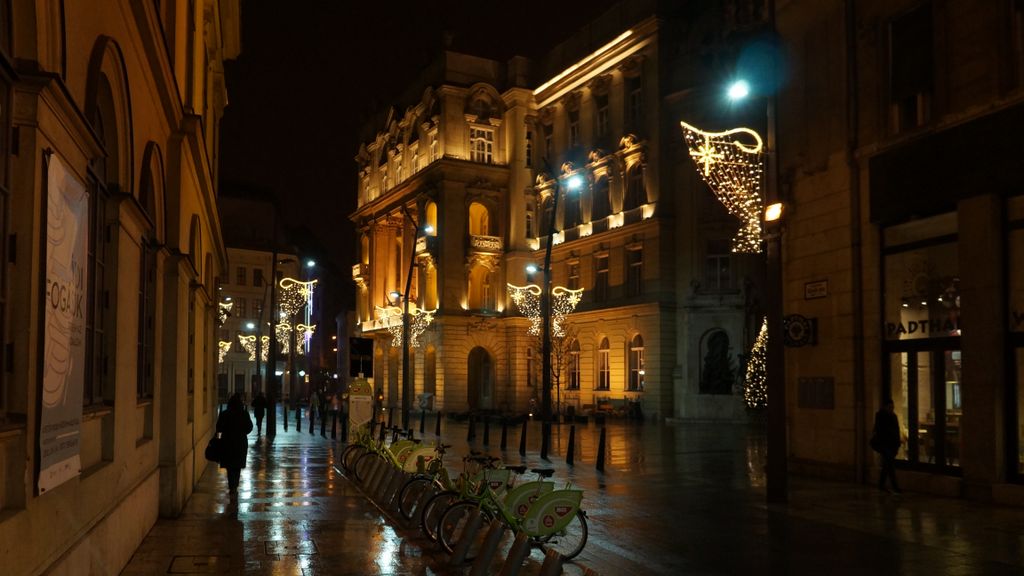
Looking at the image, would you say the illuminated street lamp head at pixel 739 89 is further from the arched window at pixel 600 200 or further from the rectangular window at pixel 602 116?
the rectangular window at pixel 602 116

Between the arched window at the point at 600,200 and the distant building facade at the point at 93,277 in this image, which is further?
the arched window at the point at 600,200

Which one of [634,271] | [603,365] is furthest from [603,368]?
[634,271]

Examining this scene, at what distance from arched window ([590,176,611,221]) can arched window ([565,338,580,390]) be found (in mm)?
7364

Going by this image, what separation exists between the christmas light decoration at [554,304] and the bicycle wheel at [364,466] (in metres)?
33.1

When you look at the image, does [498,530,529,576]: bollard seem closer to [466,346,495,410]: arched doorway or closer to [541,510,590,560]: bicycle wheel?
[541,510,590,560]: bicycle wheel

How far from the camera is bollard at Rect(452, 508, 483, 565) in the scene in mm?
10086

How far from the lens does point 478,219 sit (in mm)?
66125

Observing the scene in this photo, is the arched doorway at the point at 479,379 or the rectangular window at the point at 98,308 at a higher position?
the rectangular window at the point at 98,308

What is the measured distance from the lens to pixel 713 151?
69.6 ft

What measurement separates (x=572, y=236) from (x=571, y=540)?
150ft

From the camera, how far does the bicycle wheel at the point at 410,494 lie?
546 inches

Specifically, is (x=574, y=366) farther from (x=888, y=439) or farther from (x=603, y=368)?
(x=888, y=439)

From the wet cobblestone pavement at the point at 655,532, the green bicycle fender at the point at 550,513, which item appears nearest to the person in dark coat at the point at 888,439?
the wet cobblestone pavement at the point at 655,532

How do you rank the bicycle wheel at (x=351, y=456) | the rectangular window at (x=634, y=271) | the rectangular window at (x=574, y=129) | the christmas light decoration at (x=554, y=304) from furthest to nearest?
1. the rectangular window at (x=574, y=129)
2. the christmas light decoration at (x=554, y=304)
3. the rectangular window at (x=634, y=271)
4. the bicycle wheel at (x=351, y=456)
